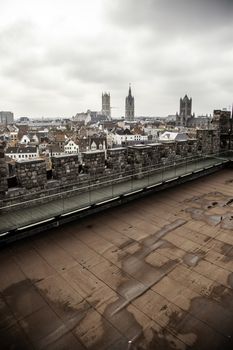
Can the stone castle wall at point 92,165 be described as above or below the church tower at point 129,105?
below

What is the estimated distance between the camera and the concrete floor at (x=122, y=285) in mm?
2590

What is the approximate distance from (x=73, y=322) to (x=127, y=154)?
5.51 meters

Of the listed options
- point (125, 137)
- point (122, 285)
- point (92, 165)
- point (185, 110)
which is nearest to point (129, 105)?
point (185, 110)

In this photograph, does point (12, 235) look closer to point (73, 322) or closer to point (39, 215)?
point (39, 215)

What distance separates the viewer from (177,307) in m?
2.93

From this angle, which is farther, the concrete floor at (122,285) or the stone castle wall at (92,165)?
the stone castle wall at (92,165)

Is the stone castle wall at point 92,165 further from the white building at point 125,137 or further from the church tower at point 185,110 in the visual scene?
the church tower at point 185,110

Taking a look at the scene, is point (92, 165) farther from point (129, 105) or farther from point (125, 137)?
point (129, 105)

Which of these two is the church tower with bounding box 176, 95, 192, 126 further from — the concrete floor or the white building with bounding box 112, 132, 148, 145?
the concrete floor

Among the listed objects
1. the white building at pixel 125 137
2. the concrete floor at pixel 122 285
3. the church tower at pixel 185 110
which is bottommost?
the concrete floor at pixel 122 285

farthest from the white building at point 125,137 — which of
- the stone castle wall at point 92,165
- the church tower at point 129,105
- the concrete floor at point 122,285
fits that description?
the church tower at point 129,105

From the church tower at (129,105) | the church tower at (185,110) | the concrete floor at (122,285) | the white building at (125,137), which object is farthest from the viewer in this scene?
the church tower at (129,105)

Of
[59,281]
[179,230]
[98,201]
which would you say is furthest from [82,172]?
[59,281]

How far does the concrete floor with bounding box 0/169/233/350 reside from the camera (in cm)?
259
